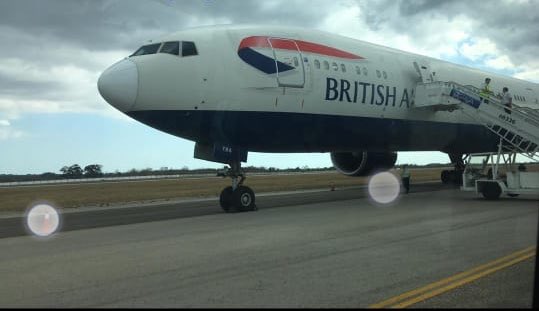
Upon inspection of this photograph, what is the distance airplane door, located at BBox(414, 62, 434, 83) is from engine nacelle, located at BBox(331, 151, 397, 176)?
4611 mm

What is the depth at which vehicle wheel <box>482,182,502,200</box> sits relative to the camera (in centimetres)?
1992

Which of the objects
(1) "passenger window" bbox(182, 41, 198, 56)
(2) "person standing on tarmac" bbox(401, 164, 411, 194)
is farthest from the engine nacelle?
(1) "passenger window" bbox(182, 41, 198, 56)

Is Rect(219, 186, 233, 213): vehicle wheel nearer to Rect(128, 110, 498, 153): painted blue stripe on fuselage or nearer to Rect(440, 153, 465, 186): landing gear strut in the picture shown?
Rect(128, 110, 498, 153): painted blue stripe on fuselage

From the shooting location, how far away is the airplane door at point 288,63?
17578 mm

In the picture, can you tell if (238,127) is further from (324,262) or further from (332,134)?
(324,262)

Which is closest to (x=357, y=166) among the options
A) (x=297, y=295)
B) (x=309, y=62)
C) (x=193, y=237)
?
(x=309, y=62)

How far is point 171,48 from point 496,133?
12.8 m

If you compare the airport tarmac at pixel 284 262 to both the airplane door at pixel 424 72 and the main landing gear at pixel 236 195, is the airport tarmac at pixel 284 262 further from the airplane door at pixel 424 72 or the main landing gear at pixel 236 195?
the airplane door at pixel 424 72

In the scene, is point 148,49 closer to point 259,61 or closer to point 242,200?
point 259,61

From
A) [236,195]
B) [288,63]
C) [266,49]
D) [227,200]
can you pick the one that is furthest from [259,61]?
[227,200]

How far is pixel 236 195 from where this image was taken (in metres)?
17.5

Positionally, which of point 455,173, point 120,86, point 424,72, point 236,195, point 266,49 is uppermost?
point 424,72

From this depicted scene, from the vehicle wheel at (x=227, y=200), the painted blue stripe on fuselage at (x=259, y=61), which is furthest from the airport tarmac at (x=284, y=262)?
the painted blue stripe on fuselage at (x=259, y=61)

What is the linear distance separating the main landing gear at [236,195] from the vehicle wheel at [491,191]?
29.1 feet
